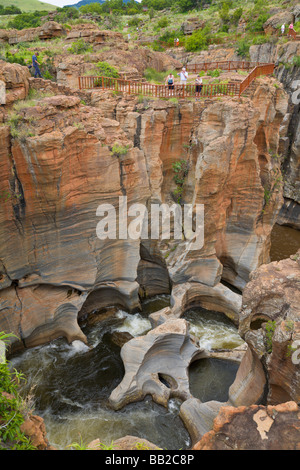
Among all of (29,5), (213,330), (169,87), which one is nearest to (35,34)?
(169,87)

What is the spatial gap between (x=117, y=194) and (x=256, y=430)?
9.34m

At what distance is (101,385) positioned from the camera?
1112cm

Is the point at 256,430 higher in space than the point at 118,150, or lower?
lower

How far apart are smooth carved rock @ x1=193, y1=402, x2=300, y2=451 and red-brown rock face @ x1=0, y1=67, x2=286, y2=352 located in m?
8.08

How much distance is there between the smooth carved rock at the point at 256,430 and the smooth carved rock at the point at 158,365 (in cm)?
541

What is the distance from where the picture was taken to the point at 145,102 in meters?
14.4

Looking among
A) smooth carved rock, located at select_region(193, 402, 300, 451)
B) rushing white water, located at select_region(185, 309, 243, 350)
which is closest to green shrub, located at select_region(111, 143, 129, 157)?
rushing white water, located at select_region(185, 309, 243, 350)

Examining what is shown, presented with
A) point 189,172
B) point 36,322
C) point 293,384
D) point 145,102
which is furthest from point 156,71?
point 293,384

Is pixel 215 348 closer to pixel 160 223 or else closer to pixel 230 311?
pixel 230 311

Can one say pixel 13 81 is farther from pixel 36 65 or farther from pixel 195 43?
pixel 195 43

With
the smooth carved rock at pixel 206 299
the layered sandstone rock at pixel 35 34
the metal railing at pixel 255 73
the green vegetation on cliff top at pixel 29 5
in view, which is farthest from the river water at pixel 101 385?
the green vegetation on cliff top at pixel 29 5

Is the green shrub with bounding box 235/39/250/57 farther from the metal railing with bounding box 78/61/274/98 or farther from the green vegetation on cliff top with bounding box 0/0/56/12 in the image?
the green vegetation on cliff top with bounding box 0/0/56/12

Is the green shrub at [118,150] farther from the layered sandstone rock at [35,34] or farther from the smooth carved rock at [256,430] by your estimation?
the layered sandstone rock at [35,34]
